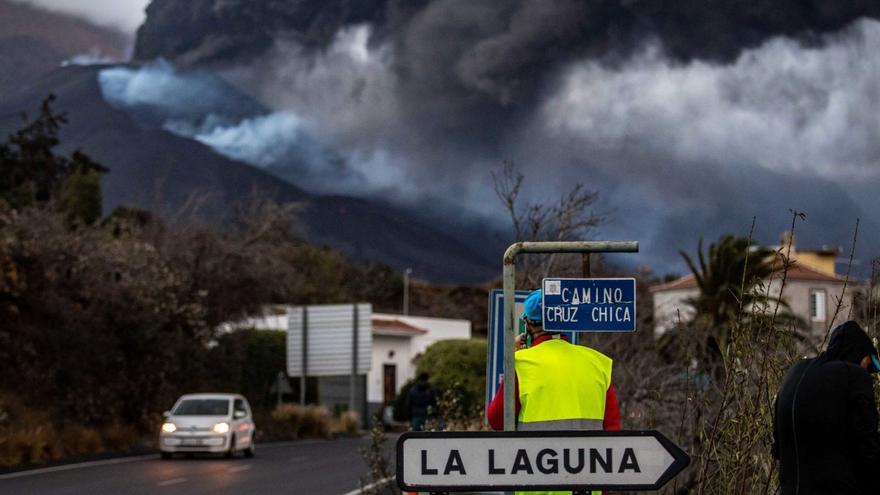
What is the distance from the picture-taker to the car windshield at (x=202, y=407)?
1217 inches

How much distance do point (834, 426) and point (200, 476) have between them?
19403 mm

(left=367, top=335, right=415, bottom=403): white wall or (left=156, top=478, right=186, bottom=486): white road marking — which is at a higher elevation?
(left=367, top=335, right=415, bottom=403): white wall

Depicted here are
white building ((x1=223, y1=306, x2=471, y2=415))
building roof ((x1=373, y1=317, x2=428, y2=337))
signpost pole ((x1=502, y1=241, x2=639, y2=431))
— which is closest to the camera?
signpost pole ((x1=502, y1=241, x2=639, y2=431))

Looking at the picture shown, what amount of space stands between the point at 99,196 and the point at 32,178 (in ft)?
38.4

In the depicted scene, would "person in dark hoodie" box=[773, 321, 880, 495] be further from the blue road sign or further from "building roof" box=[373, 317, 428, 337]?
"building roof" box=[373, 317, 428, 337]

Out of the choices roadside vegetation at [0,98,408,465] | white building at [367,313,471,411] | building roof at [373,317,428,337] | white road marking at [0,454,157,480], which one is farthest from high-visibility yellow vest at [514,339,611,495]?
building roof at [373,317,428,337]

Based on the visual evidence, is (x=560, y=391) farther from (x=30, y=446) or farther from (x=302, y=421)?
(x=302, y=421)

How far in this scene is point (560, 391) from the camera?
21.8 ft

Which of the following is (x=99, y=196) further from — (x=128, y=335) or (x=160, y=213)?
(x=128, y=335)

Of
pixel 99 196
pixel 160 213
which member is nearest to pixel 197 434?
pixel 160 213

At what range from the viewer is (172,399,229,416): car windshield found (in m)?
30.9

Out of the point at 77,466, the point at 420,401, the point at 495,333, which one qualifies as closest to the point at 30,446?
the point at 77,466

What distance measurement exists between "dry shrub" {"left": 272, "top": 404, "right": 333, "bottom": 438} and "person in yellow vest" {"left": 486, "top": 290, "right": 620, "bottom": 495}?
1504 inches

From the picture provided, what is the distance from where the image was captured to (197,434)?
3008 centimetres
